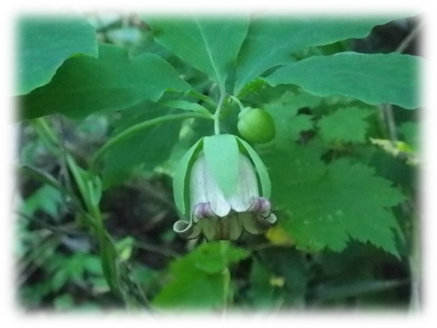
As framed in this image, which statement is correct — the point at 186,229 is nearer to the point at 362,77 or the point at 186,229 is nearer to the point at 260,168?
the point at 260,168

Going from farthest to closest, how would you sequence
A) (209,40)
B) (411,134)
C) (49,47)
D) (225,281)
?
1. (225,281)
2. (411,134)
3. (209,40)
4. (49,47)

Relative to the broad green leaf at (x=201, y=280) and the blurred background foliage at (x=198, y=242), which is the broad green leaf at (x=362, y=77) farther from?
the broad green leaf at (x=201, y=280)

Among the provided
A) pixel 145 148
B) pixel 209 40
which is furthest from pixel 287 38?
pixel 145 148

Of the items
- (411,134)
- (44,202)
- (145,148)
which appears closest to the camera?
(145,148)

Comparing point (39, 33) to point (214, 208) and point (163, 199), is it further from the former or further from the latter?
point (163, 199)

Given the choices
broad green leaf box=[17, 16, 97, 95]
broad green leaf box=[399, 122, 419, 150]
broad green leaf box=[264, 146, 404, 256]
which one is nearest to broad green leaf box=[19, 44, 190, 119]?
broad green leaf box=[17, 16, 97, 95]

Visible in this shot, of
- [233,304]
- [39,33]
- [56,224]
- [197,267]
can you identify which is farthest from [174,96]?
[56,224]

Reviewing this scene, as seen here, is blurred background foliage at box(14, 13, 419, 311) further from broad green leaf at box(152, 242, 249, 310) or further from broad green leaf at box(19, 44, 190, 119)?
broad green leaf at box(19, 44, 190, 119)

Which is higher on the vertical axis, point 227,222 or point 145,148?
point 145,148
